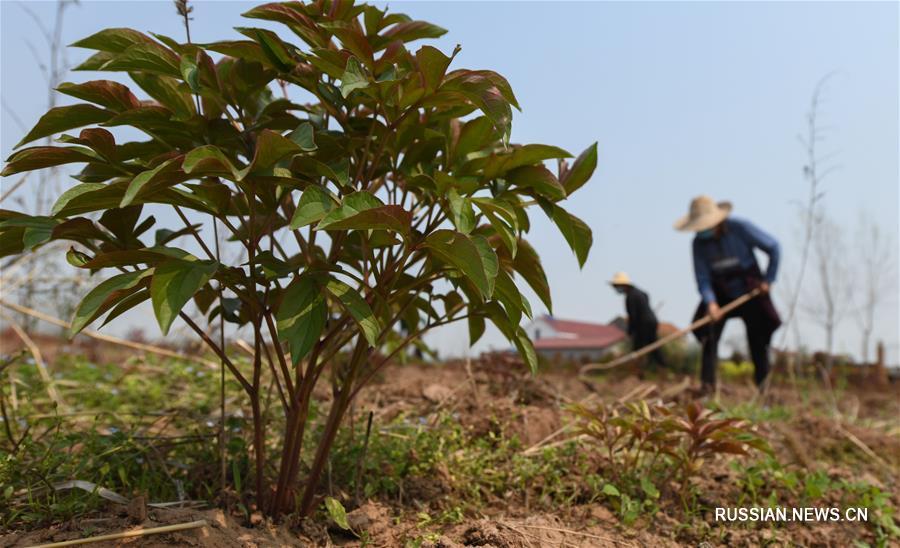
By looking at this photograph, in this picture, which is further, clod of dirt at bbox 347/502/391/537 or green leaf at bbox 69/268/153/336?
clod of dirt at bbox 347/502/391/537

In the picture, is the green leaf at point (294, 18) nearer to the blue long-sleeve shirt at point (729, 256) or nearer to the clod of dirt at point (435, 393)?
the clod of dirt at point (435, 393)

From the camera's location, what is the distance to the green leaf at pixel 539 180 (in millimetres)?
1859

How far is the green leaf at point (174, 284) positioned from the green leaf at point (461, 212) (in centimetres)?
55

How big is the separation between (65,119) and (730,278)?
5717 mm

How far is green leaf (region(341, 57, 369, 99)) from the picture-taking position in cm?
149

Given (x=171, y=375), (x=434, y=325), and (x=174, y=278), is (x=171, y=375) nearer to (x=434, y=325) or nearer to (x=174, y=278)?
(x=434, y=325)

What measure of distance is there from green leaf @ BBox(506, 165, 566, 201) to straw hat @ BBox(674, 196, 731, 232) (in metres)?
4.64

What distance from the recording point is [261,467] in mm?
1992

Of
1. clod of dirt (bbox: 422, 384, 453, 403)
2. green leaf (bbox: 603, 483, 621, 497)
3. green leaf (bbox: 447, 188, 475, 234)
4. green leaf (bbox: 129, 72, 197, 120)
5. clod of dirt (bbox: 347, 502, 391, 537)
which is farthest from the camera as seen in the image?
clod of dirt (bbox: 422, 384, 453, 403)

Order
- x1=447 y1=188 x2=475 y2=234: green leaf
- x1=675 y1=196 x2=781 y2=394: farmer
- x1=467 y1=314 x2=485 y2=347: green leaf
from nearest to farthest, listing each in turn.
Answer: x1=447 y1=188 x2=475 y2=234: green leaf < x1=467 y1=314 x2=485 y2=347: green leaf < x1=675 y1=196 x2=781 y2=394: farmer

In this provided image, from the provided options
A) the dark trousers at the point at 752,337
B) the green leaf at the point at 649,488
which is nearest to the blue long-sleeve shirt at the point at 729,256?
the dark trousers at the point at 752,337

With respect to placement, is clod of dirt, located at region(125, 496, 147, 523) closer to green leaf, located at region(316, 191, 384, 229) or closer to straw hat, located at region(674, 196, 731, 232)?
green leaf, located at region(316, 191, 384, 229)

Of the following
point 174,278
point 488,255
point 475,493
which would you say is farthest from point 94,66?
point 475,493

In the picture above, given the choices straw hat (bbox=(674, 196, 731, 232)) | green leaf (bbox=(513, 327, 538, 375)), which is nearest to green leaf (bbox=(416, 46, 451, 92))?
green leaf (bbox=(513, 327, 538, 375))
